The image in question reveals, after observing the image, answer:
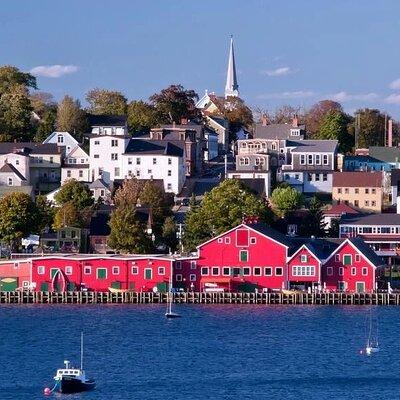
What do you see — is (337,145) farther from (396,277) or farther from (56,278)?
(56,278)

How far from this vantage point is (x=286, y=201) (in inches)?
4564

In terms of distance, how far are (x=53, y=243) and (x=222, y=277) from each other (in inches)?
544

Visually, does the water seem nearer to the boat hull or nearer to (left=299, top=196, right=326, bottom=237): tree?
the boat hull

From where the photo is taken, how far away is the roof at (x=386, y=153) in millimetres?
136000

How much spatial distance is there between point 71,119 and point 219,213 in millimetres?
34498

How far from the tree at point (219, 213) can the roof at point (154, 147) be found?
1667cm

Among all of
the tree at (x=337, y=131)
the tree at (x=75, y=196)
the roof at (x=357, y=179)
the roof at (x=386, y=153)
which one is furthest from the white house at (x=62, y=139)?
the roof at (x=386, y=153)

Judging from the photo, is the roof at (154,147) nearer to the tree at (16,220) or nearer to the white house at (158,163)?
the white house at (158,163)

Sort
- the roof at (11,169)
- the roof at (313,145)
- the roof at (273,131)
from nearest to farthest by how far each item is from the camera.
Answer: the roof at (11,169)
the roof at (313,145)
the roof at (273,131)

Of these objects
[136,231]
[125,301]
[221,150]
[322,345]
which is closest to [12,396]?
[322,345]

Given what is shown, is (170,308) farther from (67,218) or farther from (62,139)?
(62,139)

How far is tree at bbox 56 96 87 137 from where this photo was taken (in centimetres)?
13700

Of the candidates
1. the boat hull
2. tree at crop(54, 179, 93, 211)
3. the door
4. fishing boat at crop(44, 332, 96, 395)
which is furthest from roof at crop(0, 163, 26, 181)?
the boat hull

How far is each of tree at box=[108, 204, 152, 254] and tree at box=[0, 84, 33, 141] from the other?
3533 cm
